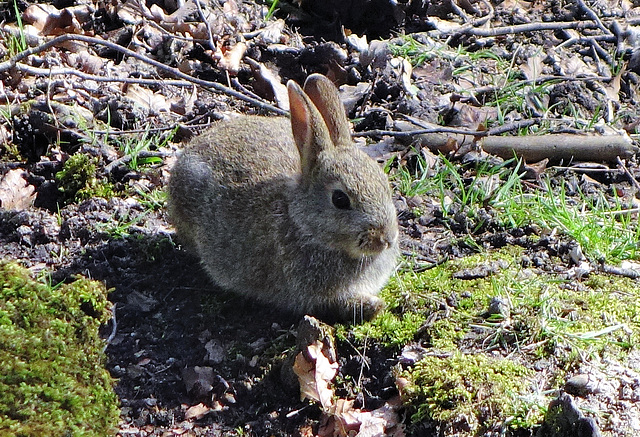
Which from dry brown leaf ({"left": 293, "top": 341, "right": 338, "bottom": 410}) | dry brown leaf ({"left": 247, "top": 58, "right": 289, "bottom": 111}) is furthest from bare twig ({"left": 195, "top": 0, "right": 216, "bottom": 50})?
dry brown leaf ({"left": 293, "top": 341, "right": 338, "bottom": 410})

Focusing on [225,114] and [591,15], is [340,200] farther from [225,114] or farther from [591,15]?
[591,15]

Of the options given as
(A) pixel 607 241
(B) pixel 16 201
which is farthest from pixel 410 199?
(B) pixel 16 201

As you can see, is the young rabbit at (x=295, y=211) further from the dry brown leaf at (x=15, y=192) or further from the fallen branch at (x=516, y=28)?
the fallen branch at (x=516, y=28)

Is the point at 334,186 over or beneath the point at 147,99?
over

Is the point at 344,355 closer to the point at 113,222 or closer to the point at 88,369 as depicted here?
the point at 88,369

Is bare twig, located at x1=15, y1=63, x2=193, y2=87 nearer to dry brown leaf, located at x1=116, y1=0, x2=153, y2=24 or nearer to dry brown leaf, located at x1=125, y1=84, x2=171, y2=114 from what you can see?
dry brown leaf, located at x1=125, y1=84, x2=171, y2=114

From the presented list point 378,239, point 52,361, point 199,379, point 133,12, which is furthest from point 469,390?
point 133,12

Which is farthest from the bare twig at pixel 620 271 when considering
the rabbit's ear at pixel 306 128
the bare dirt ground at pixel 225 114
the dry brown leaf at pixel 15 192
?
the dry brown leaf at pixel 15 192

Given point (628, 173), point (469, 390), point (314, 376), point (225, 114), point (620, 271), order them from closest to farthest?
point (469, 390) → point (314, 376) → point (620, 271) → point (628, 173) → point (225, 114)
